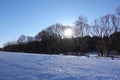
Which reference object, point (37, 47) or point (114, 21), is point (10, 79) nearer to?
point (114, 21)

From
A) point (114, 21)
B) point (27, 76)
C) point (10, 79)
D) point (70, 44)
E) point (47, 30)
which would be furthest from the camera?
point (47, 30)

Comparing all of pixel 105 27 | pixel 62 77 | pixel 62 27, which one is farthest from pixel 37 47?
pixel 62 77

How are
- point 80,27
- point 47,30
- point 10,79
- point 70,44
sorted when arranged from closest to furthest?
point 10,79 < point 80,27 < point 70,44 < point 47,30

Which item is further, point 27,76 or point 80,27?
point 80,27

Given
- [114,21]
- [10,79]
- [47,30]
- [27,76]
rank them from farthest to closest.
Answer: [47,30]
[114,21]
[27,76]
[10,79]

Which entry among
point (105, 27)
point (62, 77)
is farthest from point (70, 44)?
point (62, 77)

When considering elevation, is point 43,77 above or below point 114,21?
below

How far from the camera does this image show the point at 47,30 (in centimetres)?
10575

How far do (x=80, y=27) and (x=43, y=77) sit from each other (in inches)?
2365

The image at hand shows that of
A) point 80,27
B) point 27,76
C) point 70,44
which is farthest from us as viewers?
point 70,44

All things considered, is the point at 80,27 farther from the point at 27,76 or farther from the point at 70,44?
the point at 27,76

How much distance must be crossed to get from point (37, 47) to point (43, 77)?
317 feet

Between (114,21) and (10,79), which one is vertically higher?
(114,21)

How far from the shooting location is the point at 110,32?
66.1 metres
